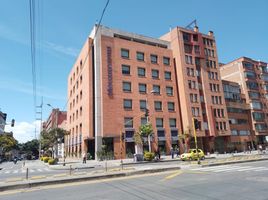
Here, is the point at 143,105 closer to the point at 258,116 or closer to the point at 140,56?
the point at 140,56

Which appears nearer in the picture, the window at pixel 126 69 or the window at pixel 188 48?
the window at pixel 126 69

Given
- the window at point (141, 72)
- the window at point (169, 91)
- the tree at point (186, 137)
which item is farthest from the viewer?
the window at point (169, 91)

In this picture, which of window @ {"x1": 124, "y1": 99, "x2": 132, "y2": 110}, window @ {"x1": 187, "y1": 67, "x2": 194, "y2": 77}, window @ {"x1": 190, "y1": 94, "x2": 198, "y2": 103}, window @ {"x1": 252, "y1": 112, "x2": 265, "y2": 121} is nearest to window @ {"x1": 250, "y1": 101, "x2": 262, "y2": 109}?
window @ {"x1": 252, "y1": 112, "x2": 265, "y2": 121}

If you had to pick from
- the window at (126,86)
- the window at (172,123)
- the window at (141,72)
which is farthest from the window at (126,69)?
the window at (172,123)

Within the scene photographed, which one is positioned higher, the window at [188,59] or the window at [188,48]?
the window at [188,48]

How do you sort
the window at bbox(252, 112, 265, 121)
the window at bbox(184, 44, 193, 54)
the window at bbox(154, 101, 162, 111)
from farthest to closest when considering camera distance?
the window at bbox(252, 112, 265, 121) → the window at bbox(184, 44, 193, 54) → the window at bbox(154, 101, 162, 111)

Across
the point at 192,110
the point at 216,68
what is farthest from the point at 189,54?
the point at 192,110

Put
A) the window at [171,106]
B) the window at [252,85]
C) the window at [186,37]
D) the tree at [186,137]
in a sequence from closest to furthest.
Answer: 1. the tree at [186,137]
2. the window at [171,106]
3. the window at [186,37]
4. the window at [252,85]

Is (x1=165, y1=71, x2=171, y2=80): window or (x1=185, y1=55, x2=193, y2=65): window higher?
(x1=185, y1=55, x2=193, y2=65): window

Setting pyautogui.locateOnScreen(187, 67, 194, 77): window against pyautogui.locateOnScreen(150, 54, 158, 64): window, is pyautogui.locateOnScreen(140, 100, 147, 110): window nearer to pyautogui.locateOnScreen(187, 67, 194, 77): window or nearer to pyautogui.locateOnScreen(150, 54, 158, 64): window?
pyautogui.locateOnScreen(150, 54, 158, 64): window

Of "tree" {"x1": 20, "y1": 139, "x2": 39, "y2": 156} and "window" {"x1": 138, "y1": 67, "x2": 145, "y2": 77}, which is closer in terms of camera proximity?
"window" {"x1": 138, "y1": 67, "x2": 145, "y2": 77}

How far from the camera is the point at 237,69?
66.6m

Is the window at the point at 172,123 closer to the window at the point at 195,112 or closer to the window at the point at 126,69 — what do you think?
the window at the point at 195,112

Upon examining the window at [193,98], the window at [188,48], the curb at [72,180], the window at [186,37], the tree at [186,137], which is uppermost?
the window at [186,37]
